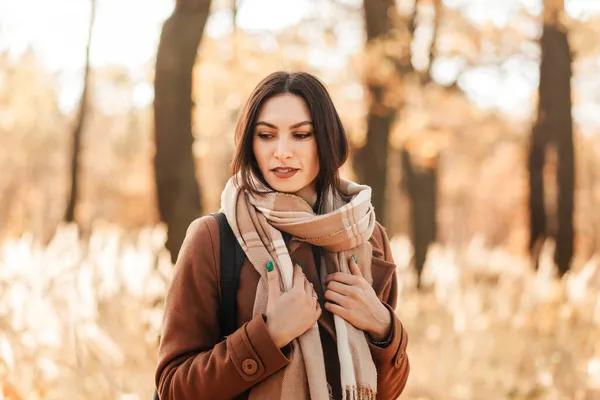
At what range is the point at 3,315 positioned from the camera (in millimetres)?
4910

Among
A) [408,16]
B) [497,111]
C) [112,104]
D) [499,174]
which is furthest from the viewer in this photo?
[499,174]

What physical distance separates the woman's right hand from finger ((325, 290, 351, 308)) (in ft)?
0.34

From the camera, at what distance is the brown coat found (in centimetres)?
201

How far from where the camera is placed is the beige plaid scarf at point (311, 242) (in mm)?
2078

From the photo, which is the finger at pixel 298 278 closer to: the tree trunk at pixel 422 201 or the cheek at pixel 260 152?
the cheek at pixel 260 152

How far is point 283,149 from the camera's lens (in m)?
2.19

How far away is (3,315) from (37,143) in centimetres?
2956

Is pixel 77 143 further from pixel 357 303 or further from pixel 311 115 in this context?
pixel 357 303

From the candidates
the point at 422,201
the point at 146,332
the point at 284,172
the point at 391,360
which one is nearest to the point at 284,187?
the point at 284,172

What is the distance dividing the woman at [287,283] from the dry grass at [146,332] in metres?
1.99

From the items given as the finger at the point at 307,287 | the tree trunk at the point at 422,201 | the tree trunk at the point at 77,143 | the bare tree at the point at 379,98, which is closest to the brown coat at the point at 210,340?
the finger at the point at 307,287

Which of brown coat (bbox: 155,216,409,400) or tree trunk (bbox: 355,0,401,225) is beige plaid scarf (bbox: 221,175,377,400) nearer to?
brown coat (bbox: 155,216,409,400)

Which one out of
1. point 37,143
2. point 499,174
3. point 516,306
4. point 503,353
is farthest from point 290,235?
point 499,174

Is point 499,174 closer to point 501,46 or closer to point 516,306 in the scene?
point 501,46
